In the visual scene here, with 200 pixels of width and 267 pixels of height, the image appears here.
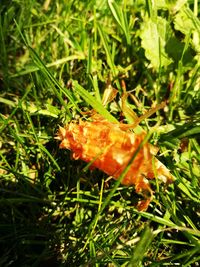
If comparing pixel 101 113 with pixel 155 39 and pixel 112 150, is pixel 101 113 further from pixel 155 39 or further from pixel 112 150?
pixel 155 39

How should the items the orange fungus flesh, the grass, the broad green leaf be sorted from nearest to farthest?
the orange fungus flesh < the grass < the broad green leaf

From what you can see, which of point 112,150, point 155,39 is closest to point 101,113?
point 112,150

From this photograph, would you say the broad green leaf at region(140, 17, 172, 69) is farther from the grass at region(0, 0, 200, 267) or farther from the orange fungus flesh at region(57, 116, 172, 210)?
the orange fungus flesh at region(57, 116, 172, 210)

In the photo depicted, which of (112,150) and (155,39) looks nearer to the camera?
(112,150)

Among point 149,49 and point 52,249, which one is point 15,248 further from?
point 149,49

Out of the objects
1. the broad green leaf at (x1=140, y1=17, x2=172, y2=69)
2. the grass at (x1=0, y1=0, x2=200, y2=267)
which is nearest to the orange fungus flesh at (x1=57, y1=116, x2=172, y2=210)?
the grass at (x1=0, y1=0, x2=200, y2=267)

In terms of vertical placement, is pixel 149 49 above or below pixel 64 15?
below

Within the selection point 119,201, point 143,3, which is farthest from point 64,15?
point 119,201

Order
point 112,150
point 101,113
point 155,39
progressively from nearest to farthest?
point 112,150, point 101,113, point 155,39
